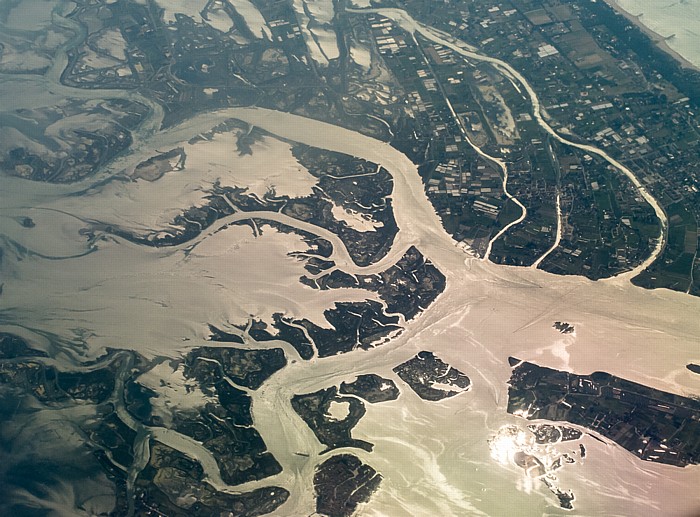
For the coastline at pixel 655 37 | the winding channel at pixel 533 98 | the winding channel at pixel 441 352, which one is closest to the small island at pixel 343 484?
the winding channel at pixel 441 352

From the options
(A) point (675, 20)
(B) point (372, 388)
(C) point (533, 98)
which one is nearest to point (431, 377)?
(B) point (372, 388)

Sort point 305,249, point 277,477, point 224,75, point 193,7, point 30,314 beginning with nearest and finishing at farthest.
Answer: point 277,477 < point 30,314 < point 305,249 < point 224,75 < point 193,7

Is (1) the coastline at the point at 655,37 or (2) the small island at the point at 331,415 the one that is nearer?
(2) the small island at the point at 331,415

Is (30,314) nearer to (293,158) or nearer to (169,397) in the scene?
(169,397)

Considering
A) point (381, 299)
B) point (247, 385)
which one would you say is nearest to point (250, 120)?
point (381, 299)

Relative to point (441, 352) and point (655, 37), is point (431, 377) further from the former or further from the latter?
point (655, 37)

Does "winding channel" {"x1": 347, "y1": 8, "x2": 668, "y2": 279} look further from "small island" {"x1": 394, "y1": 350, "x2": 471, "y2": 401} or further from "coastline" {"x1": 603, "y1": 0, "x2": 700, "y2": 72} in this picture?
"coastline" {"x1": 603, "y1": 0, "x2": 700, "y2": 72}

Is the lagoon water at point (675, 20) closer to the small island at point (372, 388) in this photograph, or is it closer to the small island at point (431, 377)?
the small island at point (431, 377)
